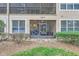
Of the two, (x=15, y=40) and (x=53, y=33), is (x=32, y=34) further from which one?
(x=15, y=40)

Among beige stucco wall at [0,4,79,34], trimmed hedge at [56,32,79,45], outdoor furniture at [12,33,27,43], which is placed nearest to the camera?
trimmed hedge at [56,32,79,45]

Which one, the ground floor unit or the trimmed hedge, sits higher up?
the ground floor unit

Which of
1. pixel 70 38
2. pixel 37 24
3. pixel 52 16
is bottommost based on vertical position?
pixel 70 38

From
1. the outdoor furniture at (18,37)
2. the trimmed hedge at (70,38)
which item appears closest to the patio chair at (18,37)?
the outdoor furniture at (18,37)

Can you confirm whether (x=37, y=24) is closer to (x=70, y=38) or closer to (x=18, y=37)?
(x=18, y=37)

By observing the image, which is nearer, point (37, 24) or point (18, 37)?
point (18, 37)

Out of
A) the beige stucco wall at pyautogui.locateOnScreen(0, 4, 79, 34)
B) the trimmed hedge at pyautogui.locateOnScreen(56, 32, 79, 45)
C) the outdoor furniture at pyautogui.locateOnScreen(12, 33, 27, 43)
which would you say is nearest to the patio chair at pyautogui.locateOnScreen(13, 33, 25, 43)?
the outdoor furniture at pyautogui.locateOnScreen(12, 33, 27, 43)

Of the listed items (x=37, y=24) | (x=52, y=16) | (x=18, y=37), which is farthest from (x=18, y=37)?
(x=52, y=16)

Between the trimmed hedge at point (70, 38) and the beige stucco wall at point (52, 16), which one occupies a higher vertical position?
the beige stucco wall at point (52, 16)

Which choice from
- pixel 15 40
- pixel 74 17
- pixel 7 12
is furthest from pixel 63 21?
pixel 15 40

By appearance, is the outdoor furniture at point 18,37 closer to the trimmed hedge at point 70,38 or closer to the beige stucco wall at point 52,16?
the trimmed hedge at point 70,38

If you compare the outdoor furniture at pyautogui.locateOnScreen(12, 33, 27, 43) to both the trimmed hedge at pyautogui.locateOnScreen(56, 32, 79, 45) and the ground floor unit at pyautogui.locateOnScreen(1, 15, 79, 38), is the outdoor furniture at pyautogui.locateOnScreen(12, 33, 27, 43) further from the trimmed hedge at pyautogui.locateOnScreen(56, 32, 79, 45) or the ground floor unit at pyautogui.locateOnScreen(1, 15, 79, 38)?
the ground floor unit at pyautogui.locateOnScreen(1, 15, 79, 38)

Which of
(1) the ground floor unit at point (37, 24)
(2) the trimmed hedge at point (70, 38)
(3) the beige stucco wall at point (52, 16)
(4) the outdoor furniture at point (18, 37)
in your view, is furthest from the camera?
(3) the beige stucco wall at point (52, 16)

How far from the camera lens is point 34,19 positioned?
947cm
